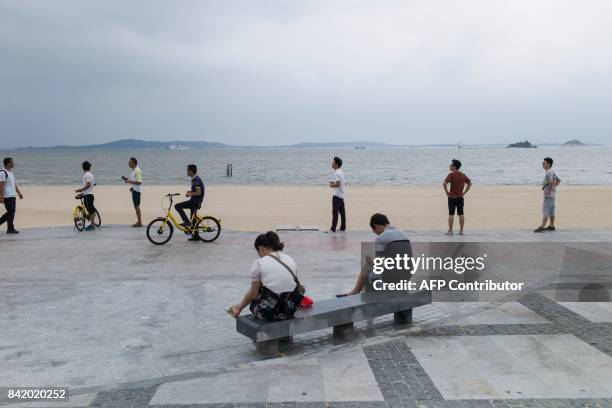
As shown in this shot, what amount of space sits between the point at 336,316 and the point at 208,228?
720 cm

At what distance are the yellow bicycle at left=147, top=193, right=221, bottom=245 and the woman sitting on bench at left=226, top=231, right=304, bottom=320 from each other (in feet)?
23.1

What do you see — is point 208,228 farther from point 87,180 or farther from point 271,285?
point 271,285

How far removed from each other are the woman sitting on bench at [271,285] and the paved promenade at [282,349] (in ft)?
1.63

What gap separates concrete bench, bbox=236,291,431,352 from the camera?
19.1ft

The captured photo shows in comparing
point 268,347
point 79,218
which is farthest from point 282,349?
point 79,218

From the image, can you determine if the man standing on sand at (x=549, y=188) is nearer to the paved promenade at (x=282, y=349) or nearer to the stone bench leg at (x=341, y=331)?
the paved promenade at (x=282, y=349)

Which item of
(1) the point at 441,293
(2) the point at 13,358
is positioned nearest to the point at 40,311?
(2) the point at 13,358

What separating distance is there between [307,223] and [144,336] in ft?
38.7

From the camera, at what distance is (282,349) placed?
6145 millimetres

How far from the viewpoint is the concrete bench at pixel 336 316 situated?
581 centimetres

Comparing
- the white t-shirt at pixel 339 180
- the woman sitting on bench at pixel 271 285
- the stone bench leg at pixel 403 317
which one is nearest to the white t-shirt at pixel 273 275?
the woman sitting on bench at pixel 271 285

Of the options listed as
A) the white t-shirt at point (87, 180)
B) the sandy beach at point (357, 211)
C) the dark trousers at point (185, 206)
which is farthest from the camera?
the sandy beach at point (357, 211)

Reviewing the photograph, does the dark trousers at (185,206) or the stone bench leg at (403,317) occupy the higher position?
the dark trousers at (185,206)

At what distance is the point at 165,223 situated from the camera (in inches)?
498
